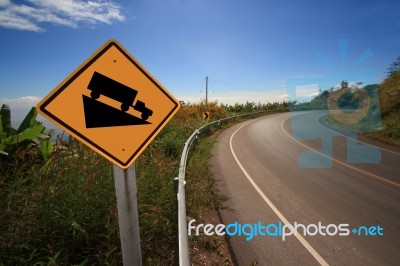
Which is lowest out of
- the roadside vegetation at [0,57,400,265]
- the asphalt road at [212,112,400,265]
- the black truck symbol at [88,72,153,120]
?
the asphalt road at [212,112,400,265]

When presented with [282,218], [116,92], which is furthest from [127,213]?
[282,218]

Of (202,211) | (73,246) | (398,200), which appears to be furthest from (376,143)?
(73,246)

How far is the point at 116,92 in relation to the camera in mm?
2021

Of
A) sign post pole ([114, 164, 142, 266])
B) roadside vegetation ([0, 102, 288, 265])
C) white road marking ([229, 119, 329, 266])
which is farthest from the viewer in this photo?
white road marking ([229, 119, 329, 266])

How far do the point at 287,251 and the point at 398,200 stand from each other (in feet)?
14.2

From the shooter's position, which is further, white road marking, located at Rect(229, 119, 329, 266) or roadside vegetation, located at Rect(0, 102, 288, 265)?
white road marking, located at Rect(229, 119, 329, 266)

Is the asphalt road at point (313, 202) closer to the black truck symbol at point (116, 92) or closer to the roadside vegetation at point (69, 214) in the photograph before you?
the roadside vegetation at point (69, 214)

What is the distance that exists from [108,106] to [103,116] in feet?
0.29

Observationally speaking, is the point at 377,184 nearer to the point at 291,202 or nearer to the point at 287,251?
the point at 291,202

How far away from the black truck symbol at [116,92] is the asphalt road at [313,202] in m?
3.51

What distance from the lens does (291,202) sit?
22.6 ft

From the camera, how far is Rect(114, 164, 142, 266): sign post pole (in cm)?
197

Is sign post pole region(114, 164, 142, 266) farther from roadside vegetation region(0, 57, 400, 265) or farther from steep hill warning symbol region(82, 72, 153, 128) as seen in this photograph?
roadside vegetation region(0, 57, 400, 265)

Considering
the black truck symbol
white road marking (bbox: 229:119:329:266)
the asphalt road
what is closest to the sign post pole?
the black truck symbol
